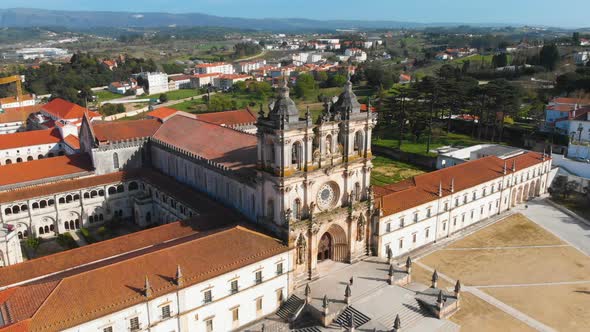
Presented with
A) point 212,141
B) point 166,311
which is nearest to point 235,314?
point 166,311

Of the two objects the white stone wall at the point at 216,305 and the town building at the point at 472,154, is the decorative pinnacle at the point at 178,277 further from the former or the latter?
the town building at the point at 472,154

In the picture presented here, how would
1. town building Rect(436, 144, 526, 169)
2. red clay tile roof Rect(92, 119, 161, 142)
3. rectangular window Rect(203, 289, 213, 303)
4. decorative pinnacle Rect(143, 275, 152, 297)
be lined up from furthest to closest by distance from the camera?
town building Rect(436, 144, 526, 169) < red clay tile roof Rect(92, 119, 161, 142) < rectangular window Rect(203, 289, 213, 303) < decorative pinnacle Rect(143, 275, 152, 297)

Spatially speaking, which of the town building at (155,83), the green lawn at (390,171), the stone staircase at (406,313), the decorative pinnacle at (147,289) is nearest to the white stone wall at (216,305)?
the decorative pinnacle at (147,289)

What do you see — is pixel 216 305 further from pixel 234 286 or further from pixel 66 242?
pixel 66 242

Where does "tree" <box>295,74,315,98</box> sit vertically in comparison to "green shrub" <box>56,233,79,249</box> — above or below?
above

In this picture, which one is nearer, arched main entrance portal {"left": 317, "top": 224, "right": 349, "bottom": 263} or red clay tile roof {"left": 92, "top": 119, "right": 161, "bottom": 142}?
arched main entrance portal {"left": 317, "top": 224, "right": 349, "bottom": 263}

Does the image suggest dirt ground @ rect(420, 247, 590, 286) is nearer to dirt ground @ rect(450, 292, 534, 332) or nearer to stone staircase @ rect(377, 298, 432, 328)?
dirt ground @ rect(450, 292, 534, 332)

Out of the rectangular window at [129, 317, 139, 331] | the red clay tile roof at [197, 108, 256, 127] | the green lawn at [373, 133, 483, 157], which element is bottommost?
the green lawn at [373, 133, 483, 157]

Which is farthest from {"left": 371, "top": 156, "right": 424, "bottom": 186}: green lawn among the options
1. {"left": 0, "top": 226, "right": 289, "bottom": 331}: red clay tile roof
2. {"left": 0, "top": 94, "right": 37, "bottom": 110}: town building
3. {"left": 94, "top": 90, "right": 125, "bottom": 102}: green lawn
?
{"left": 94, "top": 90, "right": 125, "bottom": 102}: green lawn
